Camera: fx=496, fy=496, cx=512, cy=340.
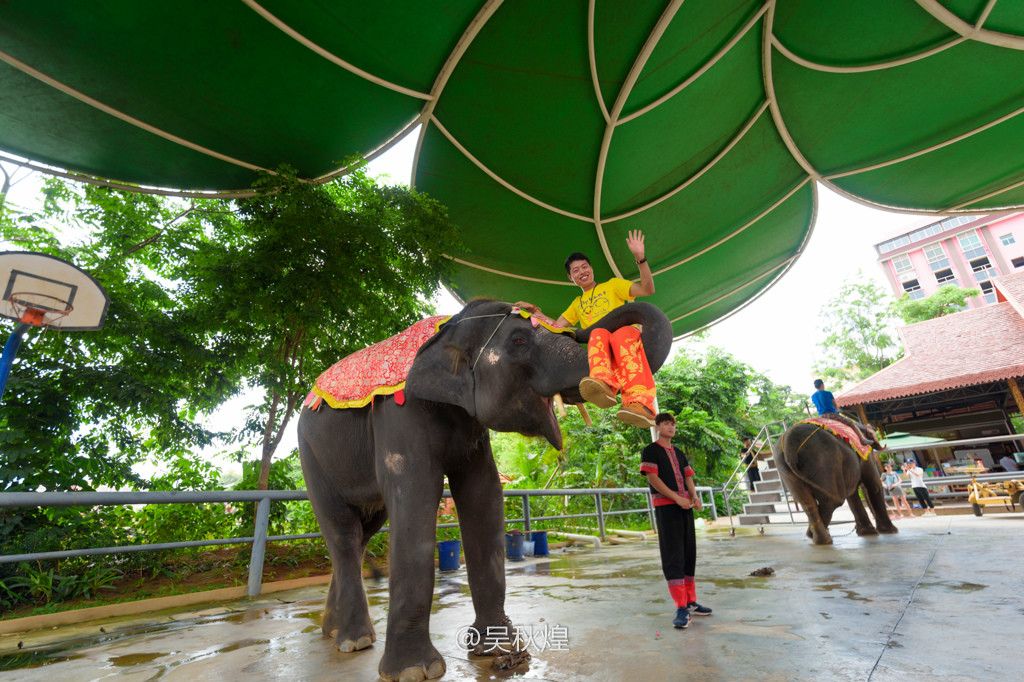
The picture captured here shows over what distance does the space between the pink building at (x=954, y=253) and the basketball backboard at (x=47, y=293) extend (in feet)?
175

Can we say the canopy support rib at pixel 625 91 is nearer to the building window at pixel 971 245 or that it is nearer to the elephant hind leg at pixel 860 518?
the elephant hind leg at pixel 860 518

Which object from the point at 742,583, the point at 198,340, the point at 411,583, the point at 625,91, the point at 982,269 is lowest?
the point at 742,583

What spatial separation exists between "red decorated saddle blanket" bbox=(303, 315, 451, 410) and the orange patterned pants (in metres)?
0.98

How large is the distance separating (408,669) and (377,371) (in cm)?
134

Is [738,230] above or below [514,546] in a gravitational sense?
above

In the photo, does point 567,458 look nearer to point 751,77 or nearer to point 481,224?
point 481,224

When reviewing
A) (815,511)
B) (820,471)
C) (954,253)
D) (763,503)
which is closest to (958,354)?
(763,503)

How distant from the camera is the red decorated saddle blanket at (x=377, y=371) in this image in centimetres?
250

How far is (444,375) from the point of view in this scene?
2289 mm

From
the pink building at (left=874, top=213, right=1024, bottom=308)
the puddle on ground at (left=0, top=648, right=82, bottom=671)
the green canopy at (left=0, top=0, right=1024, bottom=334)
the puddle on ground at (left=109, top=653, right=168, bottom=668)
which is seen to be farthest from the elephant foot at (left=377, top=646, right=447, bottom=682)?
the pink building at (left=874, top=213, right=1024, bottom=308)

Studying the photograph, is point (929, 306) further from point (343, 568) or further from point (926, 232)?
point (343, 568)

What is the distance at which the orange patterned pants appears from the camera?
177cm

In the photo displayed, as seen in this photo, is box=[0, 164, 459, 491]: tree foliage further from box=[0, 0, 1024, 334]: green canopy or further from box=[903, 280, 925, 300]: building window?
box=[903, 280, 925, 300]: building window

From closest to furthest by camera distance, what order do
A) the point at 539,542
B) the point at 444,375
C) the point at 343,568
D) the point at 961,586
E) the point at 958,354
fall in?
the point at 444,375 < the point at 343,568 < the point at 961,586 < the point at 539,542 < the point at 958,354
